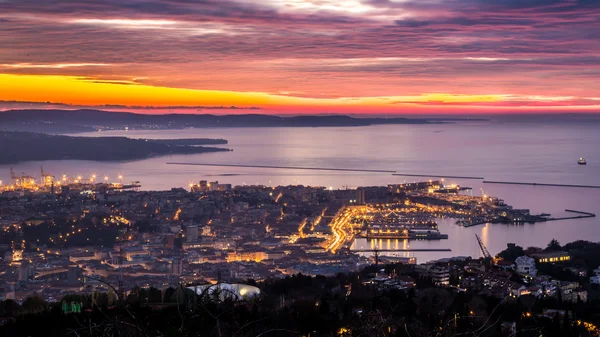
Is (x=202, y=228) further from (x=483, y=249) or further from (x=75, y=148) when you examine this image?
(x=75, y=148)

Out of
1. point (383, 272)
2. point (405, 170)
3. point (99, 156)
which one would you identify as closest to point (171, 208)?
point (383, 272)

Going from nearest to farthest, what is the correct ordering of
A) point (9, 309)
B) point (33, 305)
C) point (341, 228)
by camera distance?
point (9, 309) < point (33, 305) < point (341, 228)

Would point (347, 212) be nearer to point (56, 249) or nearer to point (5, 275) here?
point (56, 249)

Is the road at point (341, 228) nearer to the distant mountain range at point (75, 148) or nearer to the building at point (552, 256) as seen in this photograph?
the building at point (552, 256)

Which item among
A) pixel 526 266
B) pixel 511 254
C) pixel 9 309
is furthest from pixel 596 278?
pixel 9 309

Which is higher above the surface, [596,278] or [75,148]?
[75,148]

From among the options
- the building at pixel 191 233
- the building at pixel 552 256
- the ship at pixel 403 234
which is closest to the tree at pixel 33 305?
the building at pixel 552 256
